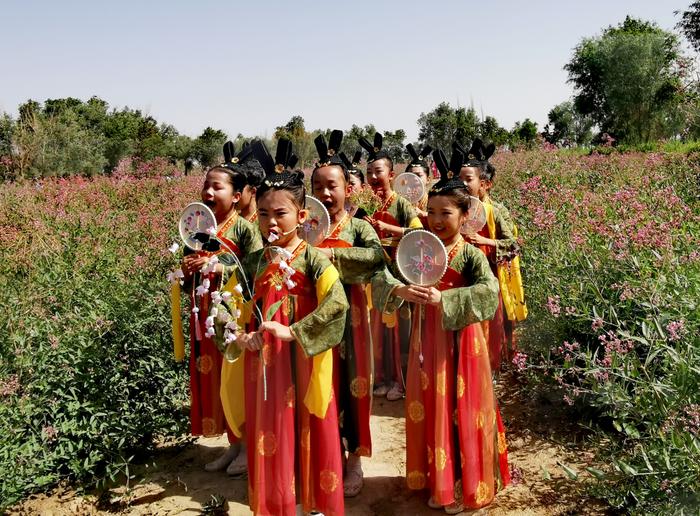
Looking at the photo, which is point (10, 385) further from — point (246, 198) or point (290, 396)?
point (246, 198)

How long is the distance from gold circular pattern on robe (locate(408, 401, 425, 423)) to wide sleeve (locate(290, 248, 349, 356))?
0.70m

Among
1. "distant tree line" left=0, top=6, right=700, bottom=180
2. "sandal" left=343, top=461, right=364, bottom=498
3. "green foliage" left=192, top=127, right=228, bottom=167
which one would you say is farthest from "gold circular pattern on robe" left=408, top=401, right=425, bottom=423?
"green foliage" left=192, top=127, right=228, bottom=167

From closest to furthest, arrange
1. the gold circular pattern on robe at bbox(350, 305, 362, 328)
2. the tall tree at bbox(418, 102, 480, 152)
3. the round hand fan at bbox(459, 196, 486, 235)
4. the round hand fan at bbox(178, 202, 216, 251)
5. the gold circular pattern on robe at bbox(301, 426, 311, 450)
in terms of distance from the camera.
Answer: the gold circular pattern on robe at bbox(301, 426, 311, 450), the round hand fan at bbox(178, 202, 216, 251), the gold circular pattern on robe at bbox(350, 305, 362, 328), the round hand fan at bbox(459, 196, 486, 235), the tall tree at bbox(418, 102, 480, 152)

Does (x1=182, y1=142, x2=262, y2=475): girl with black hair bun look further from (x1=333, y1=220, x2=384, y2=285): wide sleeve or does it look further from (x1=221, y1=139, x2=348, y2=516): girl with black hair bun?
(x1=221, y1=139, x2=348, y2=516): girl with black hair bun

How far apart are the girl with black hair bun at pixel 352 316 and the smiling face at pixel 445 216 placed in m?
0.49

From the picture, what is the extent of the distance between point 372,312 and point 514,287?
1257 millimetres

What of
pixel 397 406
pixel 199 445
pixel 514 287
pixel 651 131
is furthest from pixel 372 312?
pixel 651 131

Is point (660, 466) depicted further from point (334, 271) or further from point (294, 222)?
point (294, 222)

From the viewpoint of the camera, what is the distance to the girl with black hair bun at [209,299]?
378cm

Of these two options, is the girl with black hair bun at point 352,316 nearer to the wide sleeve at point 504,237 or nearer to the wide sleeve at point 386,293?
the wide sleeve at point 386,293

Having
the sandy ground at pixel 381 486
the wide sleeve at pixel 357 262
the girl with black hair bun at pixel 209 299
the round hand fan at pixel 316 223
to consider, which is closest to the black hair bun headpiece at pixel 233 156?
the girl with black hair bun at pixel 209 299

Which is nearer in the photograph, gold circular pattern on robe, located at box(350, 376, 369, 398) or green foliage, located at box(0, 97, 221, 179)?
gold circular pattern on robe, located at box(350, 376, 369, 398)

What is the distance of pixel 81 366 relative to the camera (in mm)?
3830

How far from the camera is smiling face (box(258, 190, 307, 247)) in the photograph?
117 inches
